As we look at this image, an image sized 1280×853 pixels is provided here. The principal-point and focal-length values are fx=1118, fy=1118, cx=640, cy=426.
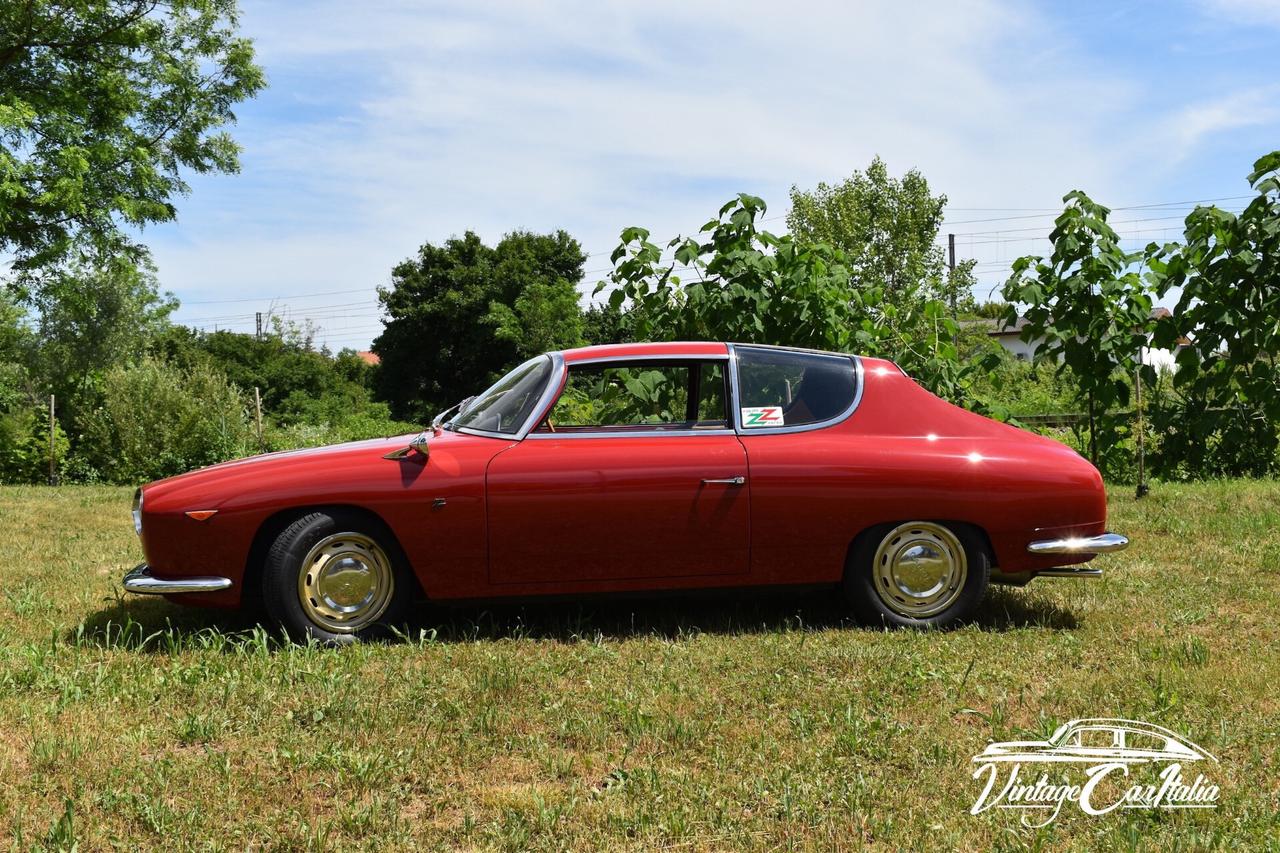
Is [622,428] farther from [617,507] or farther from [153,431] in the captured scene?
[153,431]

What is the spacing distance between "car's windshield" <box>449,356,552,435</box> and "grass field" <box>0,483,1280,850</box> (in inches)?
37.0

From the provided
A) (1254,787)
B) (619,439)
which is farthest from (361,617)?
(1254,787)

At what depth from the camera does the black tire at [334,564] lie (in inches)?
195

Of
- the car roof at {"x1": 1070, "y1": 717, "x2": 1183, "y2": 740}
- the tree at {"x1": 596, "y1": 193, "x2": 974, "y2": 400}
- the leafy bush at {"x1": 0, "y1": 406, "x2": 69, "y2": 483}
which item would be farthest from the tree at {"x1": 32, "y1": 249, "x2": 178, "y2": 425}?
the car roof at {"x1": 1070, "y1": 717, "x2": 1183, "y2": 740}

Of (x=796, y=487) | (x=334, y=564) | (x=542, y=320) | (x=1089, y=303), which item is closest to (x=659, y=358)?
(x=796, y=487)

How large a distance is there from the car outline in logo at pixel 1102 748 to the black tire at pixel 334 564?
2.69 m

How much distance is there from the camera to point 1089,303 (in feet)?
31.0

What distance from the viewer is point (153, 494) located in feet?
16.7

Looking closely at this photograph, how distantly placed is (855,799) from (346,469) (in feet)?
9.10

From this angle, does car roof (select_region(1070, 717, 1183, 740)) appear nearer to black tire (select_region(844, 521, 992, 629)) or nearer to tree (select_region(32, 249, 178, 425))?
black tire (select_region(844, 521, 992, 629))

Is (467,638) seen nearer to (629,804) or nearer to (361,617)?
(361,617)

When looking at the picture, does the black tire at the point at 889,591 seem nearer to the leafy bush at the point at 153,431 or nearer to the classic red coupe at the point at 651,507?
the classic red coupe at the point at 651,507

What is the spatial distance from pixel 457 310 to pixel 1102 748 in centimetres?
3979

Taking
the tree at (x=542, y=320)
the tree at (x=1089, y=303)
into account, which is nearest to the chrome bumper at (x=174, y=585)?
the tree at (x=1089, y=303)
